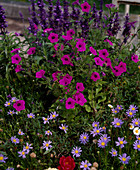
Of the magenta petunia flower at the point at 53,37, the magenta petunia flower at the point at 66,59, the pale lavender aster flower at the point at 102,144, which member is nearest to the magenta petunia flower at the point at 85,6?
the magenta petunia flower at the point at 53,37

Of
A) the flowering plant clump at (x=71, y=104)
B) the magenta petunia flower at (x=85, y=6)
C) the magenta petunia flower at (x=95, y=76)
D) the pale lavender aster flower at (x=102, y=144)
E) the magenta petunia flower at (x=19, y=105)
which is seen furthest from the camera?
the magenta petunia flower at (x=85, y=6)

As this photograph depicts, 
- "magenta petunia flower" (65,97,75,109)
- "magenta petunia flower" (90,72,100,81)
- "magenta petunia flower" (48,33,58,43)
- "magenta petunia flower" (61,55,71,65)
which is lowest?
"magenta petunia flower" (65,97,75,109)

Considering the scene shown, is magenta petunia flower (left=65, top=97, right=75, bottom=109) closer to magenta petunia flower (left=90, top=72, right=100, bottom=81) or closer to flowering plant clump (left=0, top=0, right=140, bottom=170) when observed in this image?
flowering plant clump (left=0, top=0, right=140, bottom=170)

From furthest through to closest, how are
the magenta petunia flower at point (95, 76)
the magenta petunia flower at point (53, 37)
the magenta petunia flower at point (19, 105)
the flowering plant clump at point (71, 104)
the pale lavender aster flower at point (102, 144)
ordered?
the magenta petunia flower at point (53, 37) < the magenta petunia flower at point (95, 76) < the magenta petunia flower at point (19, 105) < the flowering plant clump at point (71, 104) < the pale lavender aster flower at point (102, 144)

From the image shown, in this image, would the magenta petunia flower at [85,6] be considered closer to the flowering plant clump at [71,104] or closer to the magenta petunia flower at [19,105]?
the flowering plant clump at [71,104]

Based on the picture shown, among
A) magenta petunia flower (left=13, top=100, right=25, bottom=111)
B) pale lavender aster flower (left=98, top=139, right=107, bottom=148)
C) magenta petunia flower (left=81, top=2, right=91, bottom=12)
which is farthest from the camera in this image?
magenta petunia flower (left=81, top=2, right=91, bottom=12)

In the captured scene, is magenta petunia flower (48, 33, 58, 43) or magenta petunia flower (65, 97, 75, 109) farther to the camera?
magenta petunia flower (48, 33, 58, 43)

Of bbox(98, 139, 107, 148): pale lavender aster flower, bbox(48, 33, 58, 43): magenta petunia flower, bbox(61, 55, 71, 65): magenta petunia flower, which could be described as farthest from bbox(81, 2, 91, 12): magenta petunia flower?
bbox(98, 139, 107, 148): pale lavender aster flower

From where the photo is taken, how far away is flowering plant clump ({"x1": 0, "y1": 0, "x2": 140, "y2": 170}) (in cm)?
190

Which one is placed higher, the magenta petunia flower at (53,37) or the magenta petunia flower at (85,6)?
the magenta petunia flower at (85,6)

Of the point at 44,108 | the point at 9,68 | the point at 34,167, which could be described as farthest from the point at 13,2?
the point at 34,167

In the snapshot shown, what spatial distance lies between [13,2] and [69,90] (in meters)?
6.59

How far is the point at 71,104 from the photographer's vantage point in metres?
1.95

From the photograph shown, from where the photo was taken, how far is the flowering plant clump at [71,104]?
1.90m
